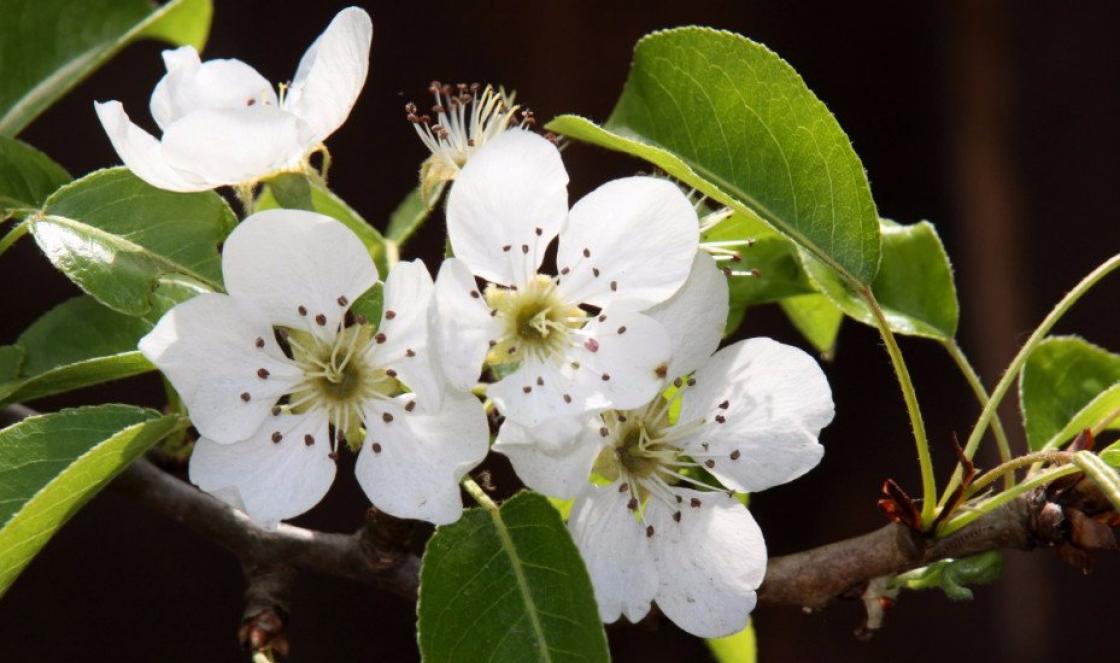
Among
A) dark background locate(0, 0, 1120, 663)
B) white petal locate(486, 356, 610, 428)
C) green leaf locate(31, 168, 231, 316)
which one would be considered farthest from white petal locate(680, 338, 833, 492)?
dark background locate(0, 0, 1120, 663)

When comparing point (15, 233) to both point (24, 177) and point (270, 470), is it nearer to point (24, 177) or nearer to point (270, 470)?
point (24, 177)

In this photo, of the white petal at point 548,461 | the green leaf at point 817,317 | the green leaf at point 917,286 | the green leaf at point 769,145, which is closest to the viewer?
the white petal at point 548,461

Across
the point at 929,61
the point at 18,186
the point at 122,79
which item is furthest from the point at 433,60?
the point at 18,186

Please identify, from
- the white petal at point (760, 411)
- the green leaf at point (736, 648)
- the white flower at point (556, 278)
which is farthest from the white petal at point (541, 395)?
the green leaf at point (736, 648)

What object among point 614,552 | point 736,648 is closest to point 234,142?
point 614,552

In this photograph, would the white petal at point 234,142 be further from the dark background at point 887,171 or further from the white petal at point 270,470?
the dark background at point 887,171

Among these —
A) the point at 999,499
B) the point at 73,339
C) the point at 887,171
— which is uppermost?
the point at 999,499

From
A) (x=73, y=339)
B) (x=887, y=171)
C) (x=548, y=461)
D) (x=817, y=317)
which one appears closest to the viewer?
(x=548, y=461)
